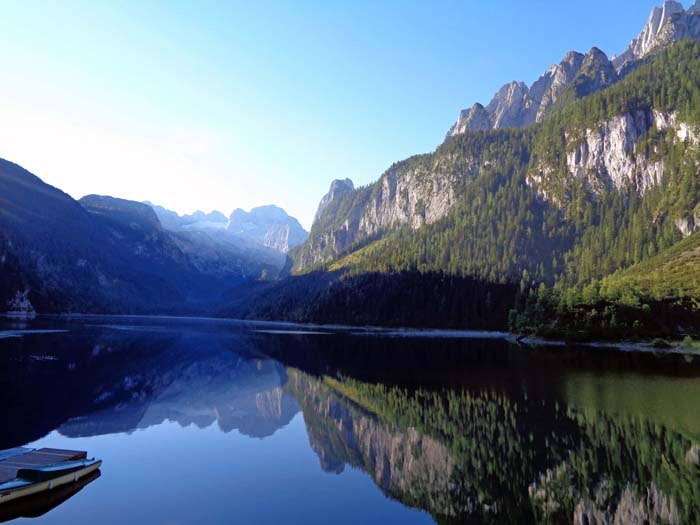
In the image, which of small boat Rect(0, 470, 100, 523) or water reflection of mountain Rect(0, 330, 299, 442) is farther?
water reflection of mountain Rect(0, 330, 299, 442)

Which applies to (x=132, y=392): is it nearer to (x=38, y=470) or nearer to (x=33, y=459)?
(x=33, y=459)

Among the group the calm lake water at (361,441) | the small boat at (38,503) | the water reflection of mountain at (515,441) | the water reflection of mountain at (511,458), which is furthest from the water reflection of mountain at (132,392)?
the small boat at (38,503)

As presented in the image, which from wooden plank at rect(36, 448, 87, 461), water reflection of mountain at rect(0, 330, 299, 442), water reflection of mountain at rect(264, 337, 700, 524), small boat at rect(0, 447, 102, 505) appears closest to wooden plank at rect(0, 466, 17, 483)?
small boat at rect(0, 447, 102, 505)

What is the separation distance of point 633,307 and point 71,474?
148081mm

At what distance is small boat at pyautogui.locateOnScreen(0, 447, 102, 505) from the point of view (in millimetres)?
22281

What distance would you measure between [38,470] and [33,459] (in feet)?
10.6

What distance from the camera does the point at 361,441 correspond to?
3809cm

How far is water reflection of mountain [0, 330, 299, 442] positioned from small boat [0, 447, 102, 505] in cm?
655

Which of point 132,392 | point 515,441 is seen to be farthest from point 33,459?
point 515,441

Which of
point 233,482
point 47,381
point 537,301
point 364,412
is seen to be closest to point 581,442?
point 364,412

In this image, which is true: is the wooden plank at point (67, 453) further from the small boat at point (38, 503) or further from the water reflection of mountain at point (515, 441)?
the water reflection of mountain at point (515, 441)

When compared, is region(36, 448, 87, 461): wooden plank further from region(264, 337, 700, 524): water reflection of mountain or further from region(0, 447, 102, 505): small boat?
region(264, 337, 700, 524): water reflection of mountain

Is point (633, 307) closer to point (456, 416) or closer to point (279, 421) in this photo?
point (456, 416)

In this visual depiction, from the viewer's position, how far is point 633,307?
136 meters
